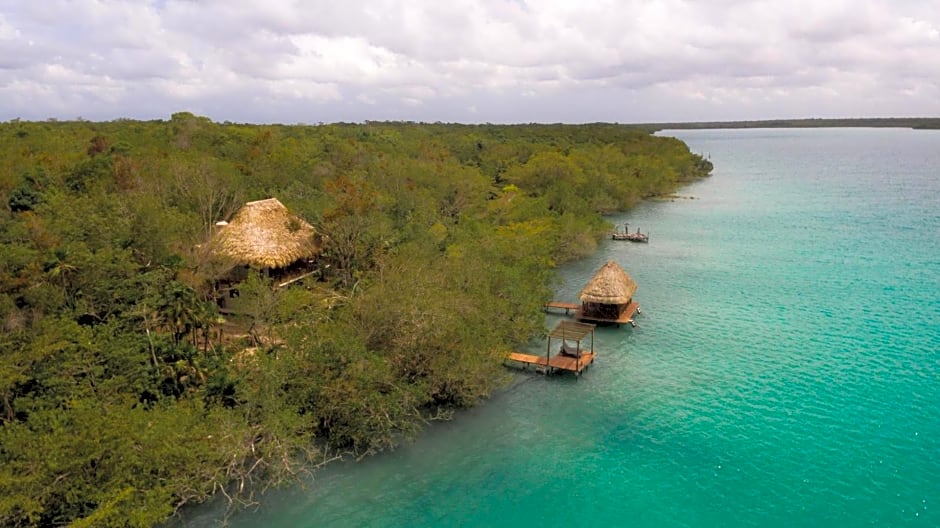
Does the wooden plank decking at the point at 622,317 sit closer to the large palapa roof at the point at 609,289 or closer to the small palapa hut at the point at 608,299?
the small palapa hut at the point at 608,299

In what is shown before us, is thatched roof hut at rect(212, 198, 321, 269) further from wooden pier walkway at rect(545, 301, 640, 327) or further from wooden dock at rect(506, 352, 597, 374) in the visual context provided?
wooden pier walkway at rect(545, 301, 640, 327)

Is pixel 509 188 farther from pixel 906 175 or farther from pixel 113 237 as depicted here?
pixel 906 175

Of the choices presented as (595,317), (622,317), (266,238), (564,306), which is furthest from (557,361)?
(266,238)

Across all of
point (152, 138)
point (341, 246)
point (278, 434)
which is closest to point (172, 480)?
point (278, 434)

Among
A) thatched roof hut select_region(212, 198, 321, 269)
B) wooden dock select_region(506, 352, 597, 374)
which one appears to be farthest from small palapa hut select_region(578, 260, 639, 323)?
thatched roof hut select_region(212, 198, 321, 269)

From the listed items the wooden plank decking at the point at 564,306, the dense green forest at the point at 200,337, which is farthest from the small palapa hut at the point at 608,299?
the dense green forest at the point at 200,337

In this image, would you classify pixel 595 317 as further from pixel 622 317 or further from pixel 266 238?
pixel 266 238
